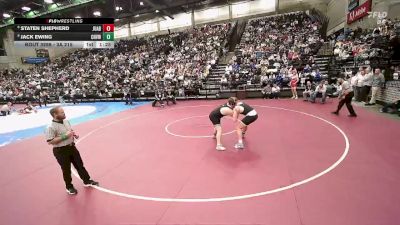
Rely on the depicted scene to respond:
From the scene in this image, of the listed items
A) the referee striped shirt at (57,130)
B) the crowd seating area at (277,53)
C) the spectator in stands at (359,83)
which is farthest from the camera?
the crowd seating area at (277,53)

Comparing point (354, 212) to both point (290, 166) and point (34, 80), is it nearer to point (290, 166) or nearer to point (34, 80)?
point (290, 166)

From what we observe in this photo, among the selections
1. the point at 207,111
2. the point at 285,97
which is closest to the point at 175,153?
the point at 207,111

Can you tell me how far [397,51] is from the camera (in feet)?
35.9

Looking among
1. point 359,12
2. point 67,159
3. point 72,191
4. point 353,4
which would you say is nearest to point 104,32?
point 67,159

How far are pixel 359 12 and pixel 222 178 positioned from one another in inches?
651

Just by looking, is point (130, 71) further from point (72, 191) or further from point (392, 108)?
point (72, 191)

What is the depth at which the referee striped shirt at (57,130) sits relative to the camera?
425 cm
